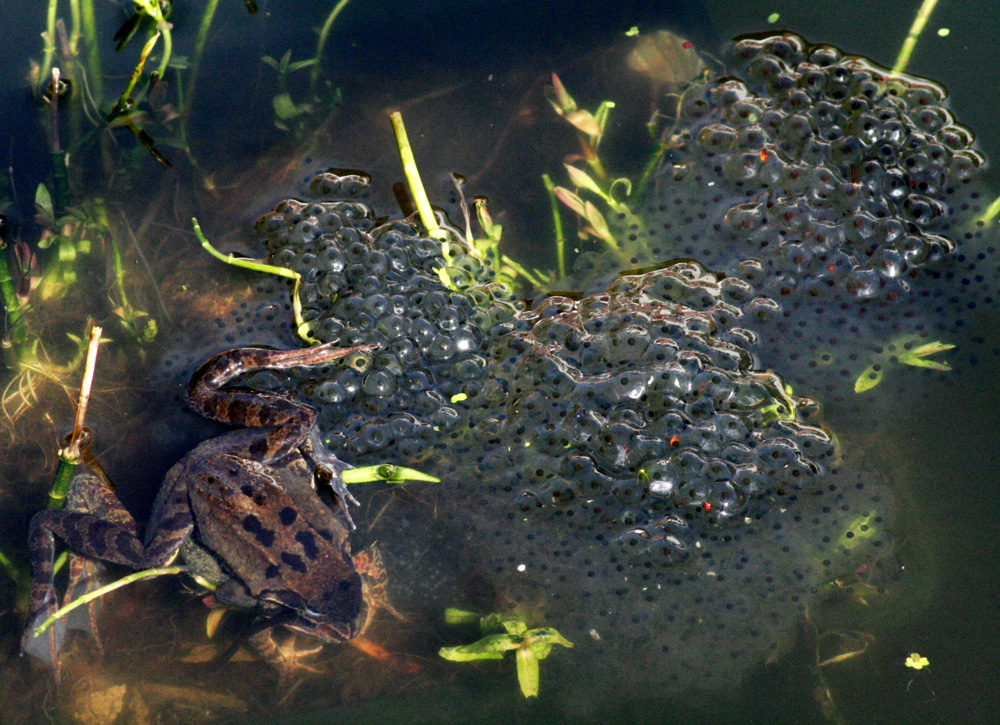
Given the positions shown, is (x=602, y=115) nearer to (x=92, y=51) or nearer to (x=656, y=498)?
(x=656, y=498)

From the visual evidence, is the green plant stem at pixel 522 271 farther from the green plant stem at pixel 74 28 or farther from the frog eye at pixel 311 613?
the green plant stem at pixel 74 28

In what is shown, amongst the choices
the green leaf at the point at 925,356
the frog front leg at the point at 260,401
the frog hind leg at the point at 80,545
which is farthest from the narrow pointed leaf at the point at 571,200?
the frog hind leg at the point at 80,545

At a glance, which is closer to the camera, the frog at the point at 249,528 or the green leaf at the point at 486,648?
the green leaf at the point at 486,648

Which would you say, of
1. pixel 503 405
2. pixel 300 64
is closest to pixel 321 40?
pixel 300 64

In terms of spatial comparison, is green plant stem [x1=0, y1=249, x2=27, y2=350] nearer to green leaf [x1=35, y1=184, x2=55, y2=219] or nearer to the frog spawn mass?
green leaf [x1=35, y1=184, x2=55, y2=219]

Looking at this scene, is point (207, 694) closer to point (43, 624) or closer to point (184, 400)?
point (43, 624)
